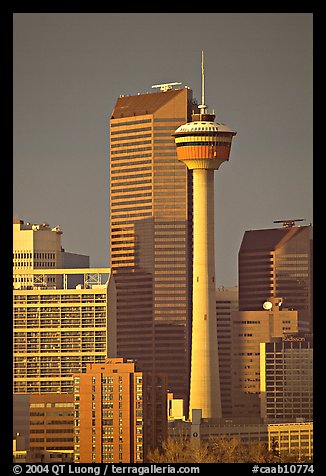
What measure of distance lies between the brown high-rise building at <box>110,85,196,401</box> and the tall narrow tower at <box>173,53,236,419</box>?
12.7 m

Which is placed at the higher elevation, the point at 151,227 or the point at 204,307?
the point at 151,227

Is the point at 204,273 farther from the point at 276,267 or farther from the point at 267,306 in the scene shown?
the point at 276,267

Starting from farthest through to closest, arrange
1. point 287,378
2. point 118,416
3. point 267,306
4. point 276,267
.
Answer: point 276,267, point 267,306, point 287,378, point 118,416

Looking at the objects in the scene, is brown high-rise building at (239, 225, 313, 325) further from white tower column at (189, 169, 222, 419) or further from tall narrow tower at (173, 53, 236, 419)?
white tower column at (189, 169, 222, 419)

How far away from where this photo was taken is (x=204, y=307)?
103438 millimetres

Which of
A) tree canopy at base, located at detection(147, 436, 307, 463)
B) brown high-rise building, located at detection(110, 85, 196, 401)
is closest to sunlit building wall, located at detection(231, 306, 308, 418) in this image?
brown high-rise building, located at detection(110, 85, 196, 401)

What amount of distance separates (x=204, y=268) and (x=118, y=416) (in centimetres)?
2947

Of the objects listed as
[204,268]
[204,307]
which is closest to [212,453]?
[204,268]

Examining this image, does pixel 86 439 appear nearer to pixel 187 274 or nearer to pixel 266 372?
pixel 266 372

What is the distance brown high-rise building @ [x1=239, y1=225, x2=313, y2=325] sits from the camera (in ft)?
429

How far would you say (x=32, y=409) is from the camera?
8781 cm
